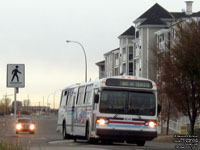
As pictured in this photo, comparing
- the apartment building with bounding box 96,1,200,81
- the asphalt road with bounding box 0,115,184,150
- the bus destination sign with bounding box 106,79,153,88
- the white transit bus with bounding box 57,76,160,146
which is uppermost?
the apartment building with bounding box 96,1,200,81

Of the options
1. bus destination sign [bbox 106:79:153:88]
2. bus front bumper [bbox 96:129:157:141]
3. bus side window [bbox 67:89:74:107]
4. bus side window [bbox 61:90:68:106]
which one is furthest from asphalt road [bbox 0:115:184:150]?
bus side window [bbox 61:90:68:106]

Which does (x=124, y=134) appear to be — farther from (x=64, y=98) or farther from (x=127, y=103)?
(x=64, y=98)

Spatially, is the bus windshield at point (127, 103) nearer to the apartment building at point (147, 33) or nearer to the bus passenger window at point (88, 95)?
the bus passenger window at point (88, 95)

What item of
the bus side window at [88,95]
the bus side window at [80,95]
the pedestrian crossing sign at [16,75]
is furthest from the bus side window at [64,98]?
the pedestrian crossing sign at [16,75]

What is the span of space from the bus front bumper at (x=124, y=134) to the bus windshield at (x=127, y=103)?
79 cm

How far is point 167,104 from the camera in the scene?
48344 mm

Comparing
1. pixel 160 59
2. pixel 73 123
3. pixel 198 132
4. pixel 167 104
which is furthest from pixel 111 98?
pixel 167 104

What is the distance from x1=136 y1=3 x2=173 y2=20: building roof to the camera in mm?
82062

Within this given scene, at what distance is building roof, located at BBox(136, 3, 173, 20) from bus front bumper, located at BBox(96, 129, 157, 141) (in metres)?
56.7

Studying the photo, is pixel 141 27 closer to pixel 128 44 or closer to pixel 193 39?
pixel 128 44

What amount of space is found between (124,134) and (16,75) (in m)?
5.11

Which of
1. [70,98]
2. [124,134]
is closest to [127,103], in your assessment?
[124,134]

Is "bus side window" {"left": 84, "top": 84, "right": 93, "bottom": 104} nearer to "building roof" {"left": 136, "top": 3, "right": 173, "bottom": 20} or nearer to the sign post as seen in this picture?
the sign post

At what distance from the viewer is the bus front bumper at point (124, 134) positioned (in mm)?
25781
